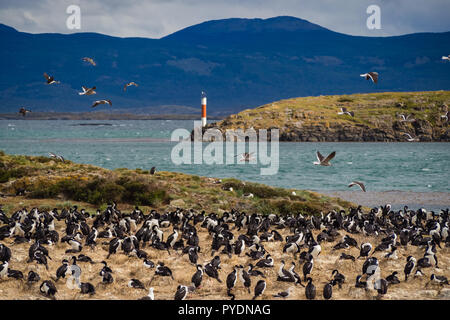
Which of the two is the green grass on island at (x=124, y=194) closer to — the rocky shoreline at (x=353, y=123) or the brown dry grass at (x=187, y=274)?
the brown dry grass at (x=187, y=274)

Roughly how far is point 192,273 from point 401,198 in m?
30.8

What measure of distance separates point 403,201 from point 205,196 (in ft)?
62.0

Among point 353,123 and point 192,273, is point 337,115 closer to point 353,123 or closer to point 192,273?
point 353,123

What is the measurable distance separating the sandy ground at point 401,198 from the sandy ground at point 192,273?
66.6 ft

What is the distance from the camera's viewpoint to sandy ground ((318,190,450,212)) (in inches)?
1532

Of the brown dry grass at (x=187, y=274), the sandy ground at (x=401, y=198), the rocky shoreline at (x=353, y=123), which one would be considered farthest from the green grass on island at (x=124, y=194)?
the rocky shoreline at (x=353, y=123)

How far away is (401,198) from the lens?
4328 cm

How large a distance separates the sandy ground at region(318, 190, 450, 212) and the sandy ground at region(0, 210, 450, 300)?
66.6 feet

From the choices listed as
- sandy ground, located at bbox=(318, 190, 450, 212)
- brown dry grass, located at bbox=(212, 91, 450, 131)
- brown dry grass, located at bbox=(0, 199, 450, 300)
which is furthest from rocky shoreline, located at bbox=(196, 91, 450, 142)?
brown dry grass, located at bbox=(0, 199, 450, 300)

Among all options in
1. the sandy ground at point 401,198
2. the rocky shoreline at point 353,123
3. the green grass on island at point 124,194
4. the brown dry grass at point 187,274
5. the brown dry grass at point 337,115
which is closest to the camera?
the brown dry grass at point 187,274

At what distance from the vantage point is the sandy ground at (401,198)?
128 ft

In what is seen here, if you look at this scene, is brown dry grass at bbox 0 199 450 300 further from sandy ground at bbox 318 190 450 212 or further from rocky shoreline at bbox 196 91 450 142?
rocky shoreline at bbox 196 91 450 142

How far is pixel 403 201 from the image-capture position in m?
41.3

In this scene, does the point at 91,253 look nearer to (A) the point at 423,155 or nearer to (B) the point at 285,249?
(B) the point at 285,249
